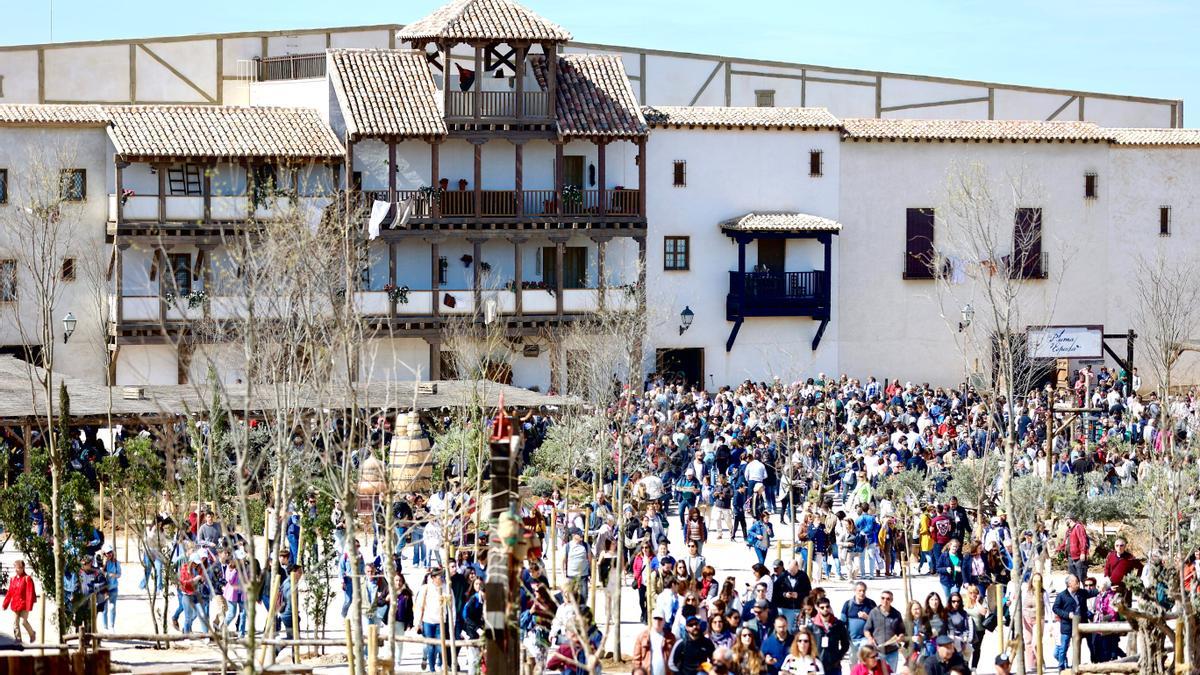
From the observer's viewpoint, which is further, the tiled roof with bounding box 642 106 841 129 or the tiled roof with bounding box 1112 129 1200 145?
the tiled roof with bounding box 1112 129 1200 145

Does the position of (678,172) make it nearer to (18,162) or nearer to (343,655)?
(18,162)

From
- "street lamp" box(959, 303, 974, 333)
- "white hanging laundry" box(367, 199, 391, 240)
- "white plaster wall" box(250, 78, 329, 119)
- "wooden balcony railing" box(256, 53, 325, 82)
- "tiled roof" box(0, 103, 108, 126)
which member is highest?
"wooden balcony railing" box(256, 53, 325, 82)

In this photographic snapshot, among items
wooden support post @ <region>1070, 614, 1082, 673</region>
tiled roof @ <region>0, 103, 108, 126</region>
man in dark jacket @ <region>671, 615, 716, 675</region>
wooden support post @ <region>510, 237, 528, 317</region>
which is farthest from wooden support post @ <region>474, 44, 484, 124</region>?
man in dark jacket @ <region>671, 615, 716, 675</region>

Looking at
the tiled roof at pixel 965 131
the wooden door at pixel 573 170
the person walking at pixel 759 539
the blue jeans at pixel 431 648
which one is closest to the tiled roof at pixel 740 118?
the tiled roof at pixel 965 131

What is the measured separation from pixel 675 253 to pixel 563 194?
3.66 metres

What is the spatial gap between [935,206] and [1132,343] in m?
6.04

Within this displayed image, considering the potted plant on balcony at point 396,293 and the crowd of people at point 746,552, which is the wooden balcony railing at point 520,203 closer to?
the potted plant on balcony at point 396,293

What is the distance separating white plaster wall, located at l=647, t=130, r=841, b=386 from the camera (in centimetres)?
5059

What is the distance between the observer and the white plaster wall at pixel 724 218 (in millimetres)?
50594

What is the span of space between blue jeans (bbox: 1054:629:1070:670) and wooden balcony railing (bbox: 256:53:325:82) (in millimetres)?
30523

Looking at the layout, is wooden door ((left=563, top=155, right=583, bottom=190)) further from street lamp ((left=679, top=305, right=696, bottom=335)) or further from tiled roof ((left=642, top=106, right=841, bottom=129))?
street lamp ((left=679, top=305, right=696, bottom=335))

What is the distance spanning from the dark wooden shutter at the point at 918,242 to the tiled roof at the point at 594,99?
8.15 meters

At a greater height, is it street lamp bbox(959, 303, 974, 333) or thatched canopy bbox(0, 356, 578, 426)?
street lamp bbox(959, 303, 974, 333)

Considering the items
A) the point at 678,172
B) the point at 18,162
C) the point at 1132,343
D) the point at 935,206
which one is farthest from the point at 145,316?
the point at 1132,343
